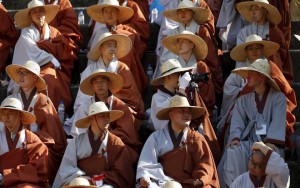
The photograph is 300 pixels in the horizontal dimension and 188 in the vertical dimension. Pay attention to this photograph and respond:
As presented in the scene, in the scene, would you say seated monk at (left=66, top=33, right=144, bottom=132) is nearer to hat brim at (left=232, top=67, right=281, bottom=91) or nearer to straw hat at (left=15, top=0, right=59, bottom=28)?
straw hat at (left=15, top=0, right=59, bottom=28)

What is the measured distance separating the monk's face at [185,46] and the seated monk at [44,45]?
1374 mm

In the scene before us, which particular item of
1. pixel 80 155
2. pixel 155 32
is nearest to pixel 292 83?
pixel 155 32

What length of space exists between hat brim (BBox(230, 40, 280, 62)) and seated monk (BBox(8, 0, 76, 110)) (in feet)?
6.39

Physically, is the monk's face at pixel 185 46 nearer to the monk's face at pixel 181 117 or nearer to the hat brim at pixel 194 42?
the hat brim at pixel 194 42

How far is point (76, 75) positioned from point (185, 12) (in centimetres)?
153

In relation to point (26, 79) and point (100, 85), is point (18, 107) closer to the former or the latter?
point (26, 79)

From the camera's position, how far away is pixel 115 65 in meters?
13.3

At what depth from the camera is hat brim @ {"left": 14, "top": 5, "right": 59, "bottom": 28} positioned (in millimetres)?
14102

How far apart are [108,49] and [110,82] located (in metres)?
0.69

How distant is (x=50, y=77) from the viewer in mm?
13602

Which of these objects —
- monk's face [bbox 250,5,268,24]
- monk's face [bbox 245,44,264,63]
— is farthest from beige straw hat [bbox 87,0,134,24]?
monk's face [bbox 245,44,264,63]

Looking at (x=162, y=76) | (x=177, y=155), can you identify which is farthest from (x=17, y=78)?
(x=177, y=155)

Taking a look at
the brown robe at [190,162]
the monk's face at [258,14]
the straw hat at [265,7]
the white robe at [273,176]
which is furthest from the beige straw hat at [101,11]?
the white robe at [273,176]

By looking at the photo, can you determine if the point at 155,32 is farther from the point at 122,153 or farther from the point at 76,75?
the point at 122,153
